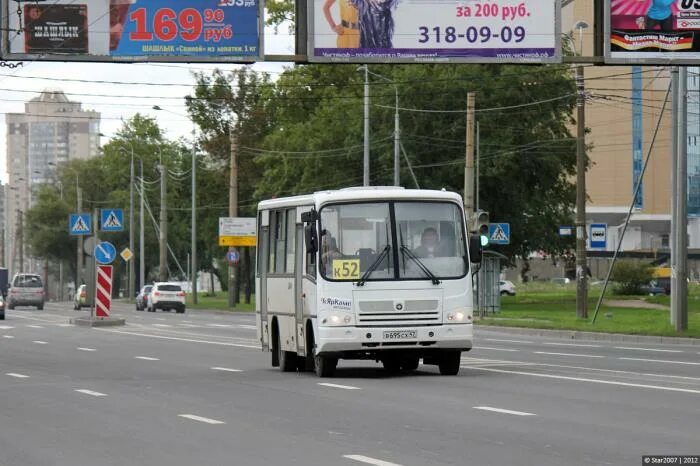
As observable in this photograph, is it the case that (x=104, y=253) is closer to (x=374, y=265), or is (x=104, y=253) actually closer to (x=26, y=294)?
(x=374, y=265)

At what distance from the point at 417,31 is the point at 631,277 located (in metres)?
44.7

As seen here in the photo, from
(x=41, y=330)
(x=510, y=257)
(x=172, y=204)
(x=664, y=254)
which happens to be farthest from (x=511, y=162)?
(x=172, y=204)

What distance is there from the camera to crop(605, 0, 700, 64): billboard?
91.8 ft

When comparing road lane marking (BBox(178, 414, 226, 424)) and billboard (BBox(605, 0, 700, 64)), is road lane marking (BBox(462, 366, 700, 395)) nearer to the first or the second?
road lane marking (BBox(178, 414, 226, 424))

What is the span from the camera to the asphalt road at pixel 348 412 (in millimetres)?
12133

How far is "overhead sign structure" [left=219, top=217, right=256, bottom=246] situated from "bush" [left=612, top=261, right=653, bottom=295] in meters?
19.1

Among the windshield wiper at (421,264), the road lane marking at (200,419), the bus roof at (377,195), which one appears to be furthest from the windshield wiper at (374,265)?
the road lane marking at (200,419)

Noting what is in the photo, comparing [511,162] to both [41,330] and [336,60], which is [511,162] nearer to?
[41,330]

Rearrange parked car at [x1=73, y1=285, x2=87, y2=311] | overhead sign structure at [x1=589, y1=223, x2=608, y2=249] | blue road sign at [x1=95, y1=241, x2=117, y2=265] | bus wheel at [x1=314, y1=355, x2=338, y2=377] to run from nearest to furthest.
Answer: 1. bus wheel at [x1=314, y1=355, x2=338, y2=377]
2. overhead sign structure at [x1=589, y1=223, x2=608, y2=249]
3. blue road sign at [x1=95, y1=241, x2=117, y2=265]
4. parked car at [x1=73, y1=285, x2=87, y2=311]

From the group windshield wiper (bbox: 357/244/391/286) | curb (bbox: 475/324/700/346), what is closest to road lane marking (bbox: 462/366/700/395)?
windshield wiper (bbox: 357/244/391/286)

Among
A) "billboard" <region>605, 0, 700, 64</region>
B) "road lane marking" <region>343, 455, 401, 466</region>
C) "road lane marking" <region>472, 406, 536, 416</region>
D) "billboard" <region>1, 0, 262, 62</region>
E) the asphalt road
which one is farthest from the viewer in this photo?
"billboard" <region>605, 0, 700, 64</region>

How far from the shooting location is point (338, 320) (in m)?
21.4

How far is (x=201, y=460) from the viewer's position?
11.8 metres

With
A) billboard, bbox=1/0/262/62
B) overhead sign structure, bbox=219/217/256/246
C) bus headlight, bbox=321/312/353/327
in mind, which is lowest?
bus headlight, bbox=321/312/353/327
